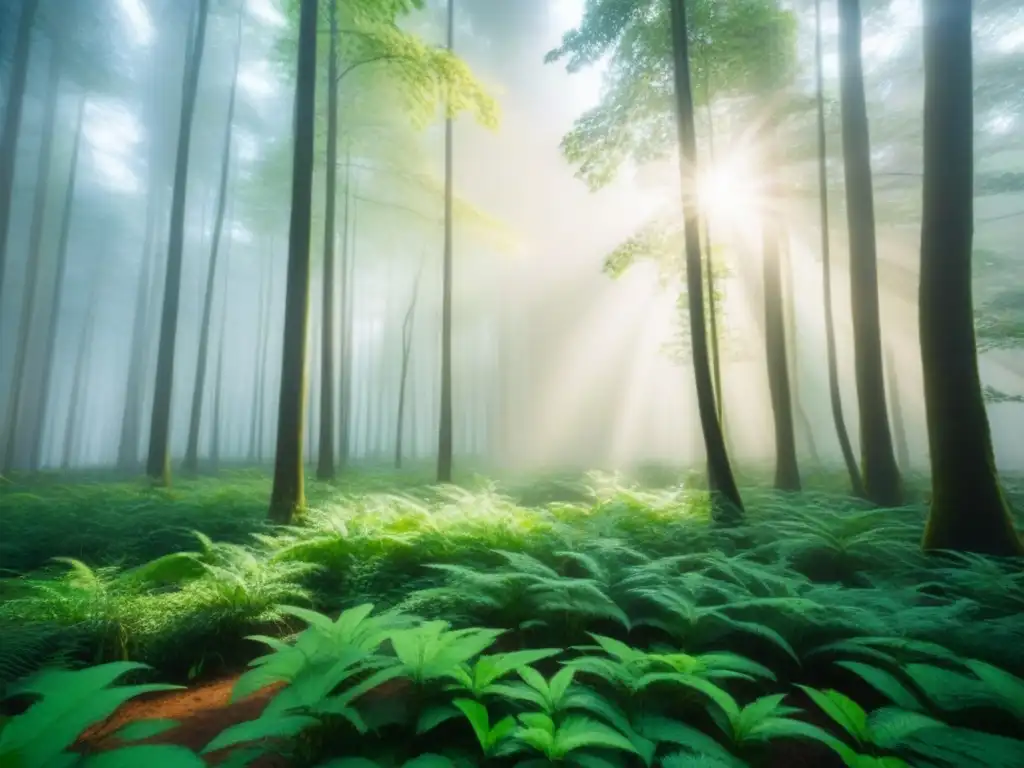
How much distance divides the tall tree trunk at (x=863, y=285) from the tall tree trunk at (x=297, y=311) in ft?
30.0

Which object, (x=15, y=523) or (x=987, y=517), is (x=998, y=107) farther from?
(x=15, y=523)

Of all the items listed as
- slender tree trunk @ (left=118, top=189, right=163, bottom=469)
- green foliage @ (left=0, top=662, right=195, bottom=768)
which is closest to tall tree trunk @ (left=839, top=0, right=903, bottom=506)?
green foliage @ (left=0, top=662, right=195, bottom=768)

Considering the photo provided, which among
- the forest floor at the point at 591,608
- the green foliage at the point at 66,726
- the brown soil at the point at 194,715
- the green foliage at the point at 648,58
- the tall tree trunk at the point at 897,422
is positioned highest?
the green foliage at the point at 648,58

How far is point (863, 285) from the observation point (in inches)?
354

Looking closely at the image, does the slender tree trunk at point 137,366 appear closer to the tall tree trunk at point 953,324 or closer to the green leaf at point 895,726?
the green leaf at point 895,726

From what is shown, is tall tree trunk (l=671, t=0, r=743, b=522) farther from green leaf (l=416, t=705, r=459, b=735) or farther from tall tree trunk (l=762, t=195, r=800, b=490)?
green leaf (l=416, t=705, r=459, b=735)

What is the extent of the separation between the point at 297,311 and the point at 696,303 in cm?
618

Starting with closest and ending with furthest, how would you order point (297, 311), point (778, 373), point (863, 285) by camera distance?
point (297, 311)
point (863, 285)
point (778, 373)

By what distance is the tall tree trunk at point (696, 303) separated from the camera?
23.1 feet

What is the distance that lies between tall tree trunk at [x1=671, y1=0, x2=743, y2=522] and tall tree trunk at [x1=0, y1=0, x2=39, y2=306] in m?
18.2

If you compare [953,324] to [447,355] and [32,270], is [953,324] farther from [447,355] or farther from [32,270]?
[32,270]

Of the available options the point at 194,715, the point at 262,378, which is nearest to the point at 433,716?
the point at 194,715

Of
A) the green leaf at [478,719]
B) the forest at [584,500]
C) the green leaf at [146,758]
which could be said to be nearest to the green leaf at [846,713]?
the forest at [584,500]

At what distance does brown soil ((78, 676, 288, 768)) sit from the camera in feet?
8.25
